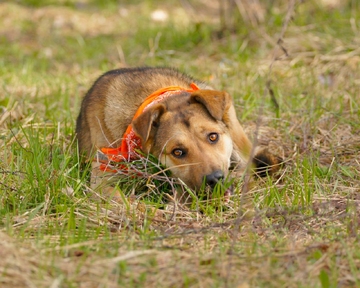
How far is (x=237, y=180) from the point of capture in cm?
480

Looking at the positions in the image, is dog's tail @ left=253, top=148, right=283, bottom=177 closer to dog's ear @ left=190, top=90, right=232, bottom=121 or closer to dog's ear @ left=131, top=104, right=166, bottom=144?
dog's ear @ left=190, top=90, right=232, bottom=121

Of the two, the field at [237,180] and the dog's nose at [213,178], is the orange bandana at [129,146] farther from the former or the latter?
the dog's nose at [213,178]

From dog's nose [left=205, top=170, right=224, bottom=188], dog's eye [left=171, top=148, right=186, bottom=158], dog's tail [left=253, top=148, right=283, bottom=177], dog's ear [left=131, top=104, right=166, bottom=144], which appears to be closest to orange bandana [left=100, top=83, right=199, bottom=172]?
dog's ear [left=131, top=104, right=166, bottom=144]

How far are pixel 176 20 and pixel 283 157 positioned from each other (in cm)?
737

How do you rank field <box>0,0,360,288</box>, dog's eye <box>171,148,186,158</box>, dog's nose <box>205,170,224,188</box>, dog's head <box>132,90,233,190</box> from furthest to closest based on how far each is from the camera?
dog's eye <box>171,148,186,158</box>
dog's head <box>132,90,233,190</box>
dog's nose <box>205,170,224,188</box>
field <box>0,0,360,288</box>

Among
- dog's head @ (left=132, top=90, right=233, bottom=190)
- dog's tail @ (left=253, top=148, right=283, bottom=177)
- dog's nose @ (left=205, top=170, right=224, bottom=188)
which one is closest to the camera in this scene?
dog's nose @ (left=205, top=170, right=224, bottom=188)

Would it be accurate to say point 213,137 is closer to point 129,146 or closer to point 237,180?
point 237,180

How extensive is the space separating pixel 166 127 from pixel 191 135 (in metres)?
0.23

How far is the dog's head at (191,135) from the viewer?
14.5ft

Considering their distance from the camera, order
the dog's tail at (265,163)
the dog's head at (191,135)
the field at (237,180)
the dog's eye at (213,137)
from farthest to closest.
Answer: the dog's tail at (265,163)
the dog's eye at (213,137)
the dog's head at (191,135)
the field at (237,180)

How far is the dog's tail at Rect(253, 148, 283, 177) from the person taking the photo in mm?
5020

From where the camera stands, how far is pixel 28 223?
3693 mm

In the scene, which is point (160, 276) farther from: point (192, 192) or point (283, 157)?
point (283, 157)

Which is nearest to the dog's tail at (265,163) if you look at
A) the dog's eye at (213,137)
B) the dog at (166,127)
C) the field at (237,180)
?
the dog at (166,127)
